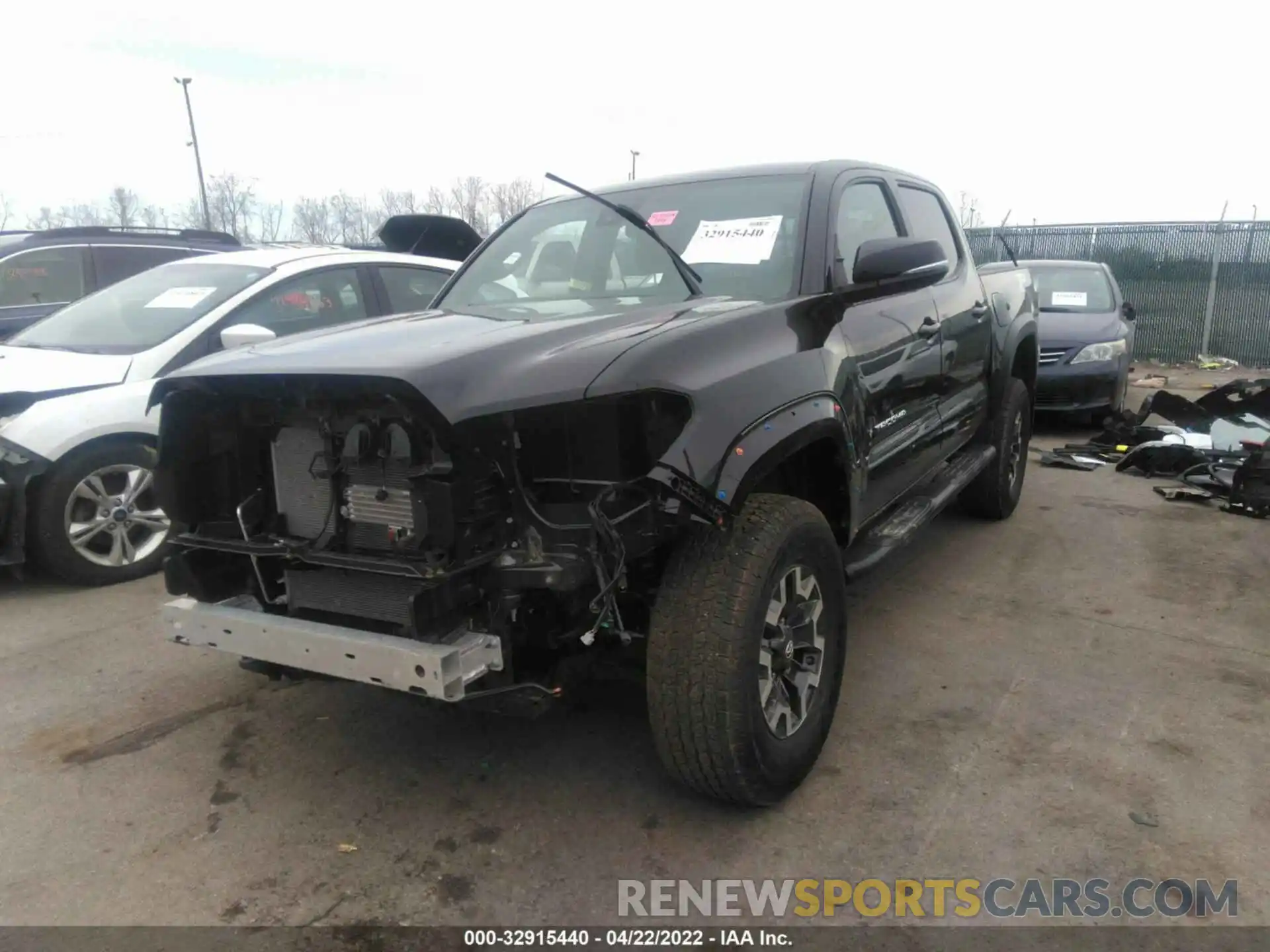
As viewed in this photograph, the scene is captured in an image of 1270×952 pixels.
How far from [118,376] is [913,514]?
13.2 feet

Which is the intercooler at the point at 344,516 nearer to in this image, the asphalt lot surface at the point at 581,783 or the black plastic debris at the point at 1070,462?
the asphalt lot surface at the point at 581,783

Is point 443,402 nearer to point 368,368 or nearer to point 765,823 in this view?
point 368,368

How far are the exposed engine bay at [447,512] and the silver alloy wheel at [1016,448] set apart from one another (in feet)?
12.2

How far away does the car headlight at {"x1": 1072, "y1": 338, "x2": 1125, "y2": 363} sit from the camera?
8578 mm

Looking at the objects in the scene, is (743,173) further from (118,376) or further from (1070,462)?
(1070,462)

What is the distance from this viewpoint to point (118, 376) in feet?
15.8

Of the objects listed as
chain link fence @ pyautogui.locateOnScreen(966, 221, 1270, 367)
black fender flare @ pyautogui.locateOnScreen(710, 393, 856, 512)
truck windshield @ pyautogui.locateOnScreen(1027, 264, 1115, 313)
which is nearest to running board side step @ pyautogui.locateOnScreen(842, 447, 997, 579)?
black fender flare @ pyautogui.locateOnScreen(710, 393, 856, 512)

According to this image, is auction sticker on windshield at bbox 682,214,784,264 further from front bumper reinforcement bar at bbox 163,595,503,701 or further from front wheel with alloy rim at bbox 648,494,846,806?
front bumper reinforcement bar at bbox 163,595,503,701

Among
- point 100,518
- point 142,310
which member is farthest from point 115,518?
point 142,310

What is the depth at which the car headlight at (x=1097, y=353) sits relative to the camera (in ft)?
28.1

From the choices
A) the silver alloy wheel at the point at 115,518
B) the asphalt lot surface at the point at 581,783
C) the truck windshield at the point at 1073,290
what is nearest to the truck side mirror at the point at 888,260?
the asphalt lot surface at the point at 581,783

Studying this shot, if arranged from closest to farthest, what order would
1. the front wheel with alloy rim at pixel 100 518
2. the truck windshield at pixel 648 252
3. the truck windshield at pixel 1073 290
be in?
the truck windshield at pixel 648 252 → the front wheel with alloy rim at pixel 100 518 → the truck windshield at pixel 1073 290

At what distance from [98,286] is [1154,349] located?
14.4 metres

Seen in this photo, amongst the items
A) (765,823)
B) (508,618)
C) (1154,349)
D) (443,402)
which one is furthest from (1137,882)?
(1154,349)
